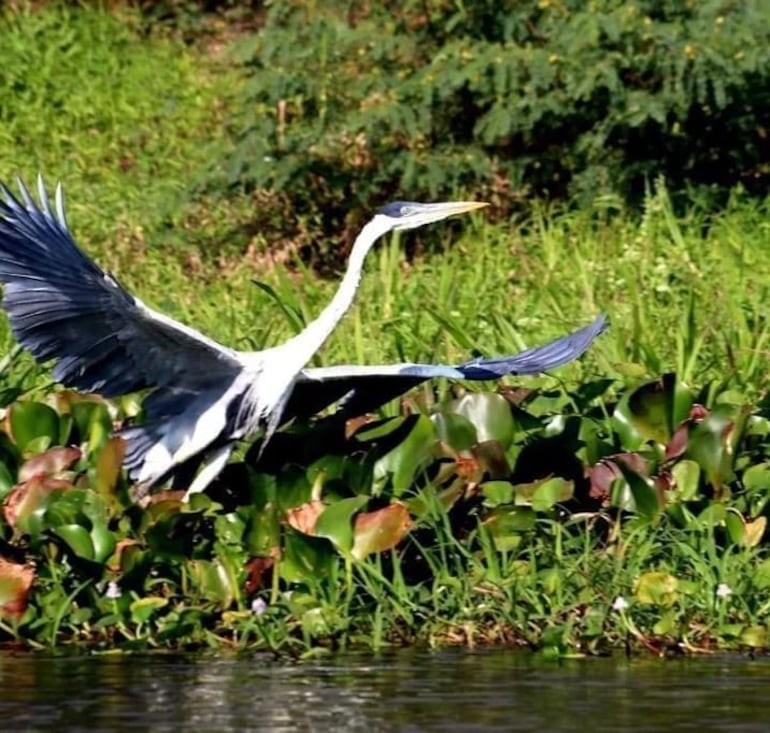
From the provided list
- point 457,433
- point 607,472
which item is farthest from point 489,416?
point 607,472

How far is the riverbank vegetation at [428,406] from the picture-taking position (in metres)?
5.14

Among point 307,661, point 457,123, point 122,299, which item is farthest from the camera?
point 457,123

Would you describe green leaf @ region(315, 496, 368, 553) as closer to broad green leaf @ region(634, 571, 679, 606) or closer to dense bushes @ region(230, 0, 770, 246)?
broad green leaf @ region(634, 571, 679, 606)

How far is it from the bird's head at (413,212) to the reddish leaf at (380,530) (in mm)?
1027

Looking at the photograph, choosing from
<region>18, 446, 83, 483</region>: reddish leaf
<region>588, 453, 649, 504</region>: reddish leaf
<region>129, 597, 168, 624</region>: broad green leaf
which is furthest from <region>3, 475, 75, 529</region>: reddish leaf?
<region>588, 453, 649, 504</region>: reddish leaf

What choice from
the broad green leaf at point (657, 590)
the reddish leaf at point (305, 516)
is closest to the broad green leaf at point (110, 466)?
the reddish leaf at point (305, 516)

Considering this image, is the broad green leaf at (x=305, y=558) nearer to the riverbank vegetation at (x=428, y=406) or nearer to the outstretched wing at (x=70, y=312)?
the riverbank vegetation at (x=428, y=406)

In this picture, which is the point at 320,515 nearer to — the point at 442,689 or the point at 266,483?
the point at 266,483

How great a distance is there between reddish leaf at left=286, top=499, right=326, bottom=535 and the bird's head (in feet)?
3.10

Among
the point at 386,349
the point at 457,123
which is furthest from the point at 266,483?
the point at 457,123

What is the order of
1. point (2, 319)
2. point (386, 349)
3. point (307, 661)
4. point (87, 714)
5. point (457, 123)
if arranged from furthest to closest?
point (457, 123)
point (2, 319)
point (386, 349)
point (307, 661)
point (87, 714)

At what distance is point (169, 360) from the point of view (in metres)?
5.46

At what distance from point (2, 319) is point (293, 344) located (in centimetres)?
281

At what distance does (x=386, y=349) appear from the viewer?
7.24 metres
